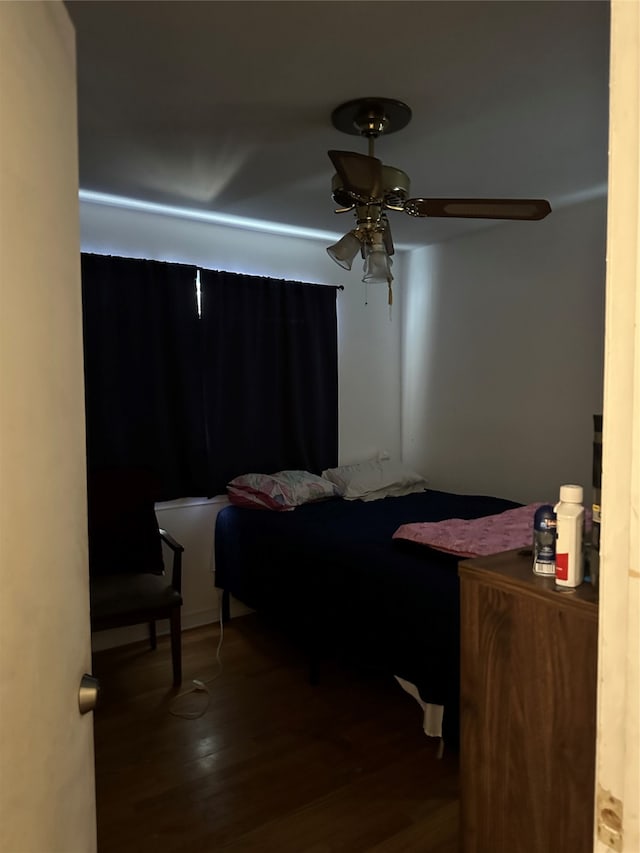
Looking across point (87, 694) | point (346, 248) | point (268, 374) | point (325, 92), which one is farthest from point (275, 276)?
point (87, 694)

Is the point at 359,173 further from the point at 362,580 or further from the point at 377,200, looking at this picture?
the point at 362,580

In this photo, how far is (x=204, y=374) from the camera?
12.3 ft

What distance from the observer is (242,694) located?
289 cm

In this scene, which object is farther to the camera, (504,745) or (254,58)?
(254,58)

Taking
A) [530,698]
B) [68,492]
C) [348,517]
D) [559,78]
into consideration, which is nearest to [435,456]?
[348,517]

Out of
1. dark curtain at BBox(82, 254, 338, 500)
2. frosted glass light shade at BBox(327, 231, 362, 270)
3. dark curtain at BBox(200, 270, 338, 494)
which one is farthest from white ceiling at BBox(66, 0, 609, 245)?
dark curtain at BBox(200, 270, 338, 494)

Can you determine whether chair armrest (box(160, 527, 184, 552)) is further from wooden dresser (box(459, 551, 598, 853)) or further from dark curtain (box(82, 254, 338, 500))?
wooden dresser (box(459, 551, 598, 853))

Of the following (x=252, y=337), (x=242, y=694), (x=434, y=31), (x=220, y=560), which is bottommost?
(x=242, y=694)

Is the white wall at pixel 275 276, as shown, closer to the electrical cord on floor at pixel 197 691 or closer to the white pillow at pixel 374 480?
the white pillow at pixel 374 480

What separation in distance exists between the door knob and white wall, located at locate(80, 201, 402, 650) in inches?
103

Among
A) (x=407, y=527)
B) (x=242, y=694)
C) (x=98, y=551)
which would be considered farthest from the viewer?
(x=98, y=551)

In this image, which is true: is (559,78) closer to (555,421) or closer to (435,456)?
(555,421)

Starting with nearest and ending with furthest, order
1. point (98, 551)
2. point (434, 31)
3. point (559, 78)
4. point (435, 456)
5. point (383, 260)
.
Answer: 1. point (434, 31)
2. point (559, 78)
3. point (383, 260)
4. point (98, 551)
5. point (435, 456)

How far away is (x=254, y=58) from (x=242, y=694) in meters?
2.64
